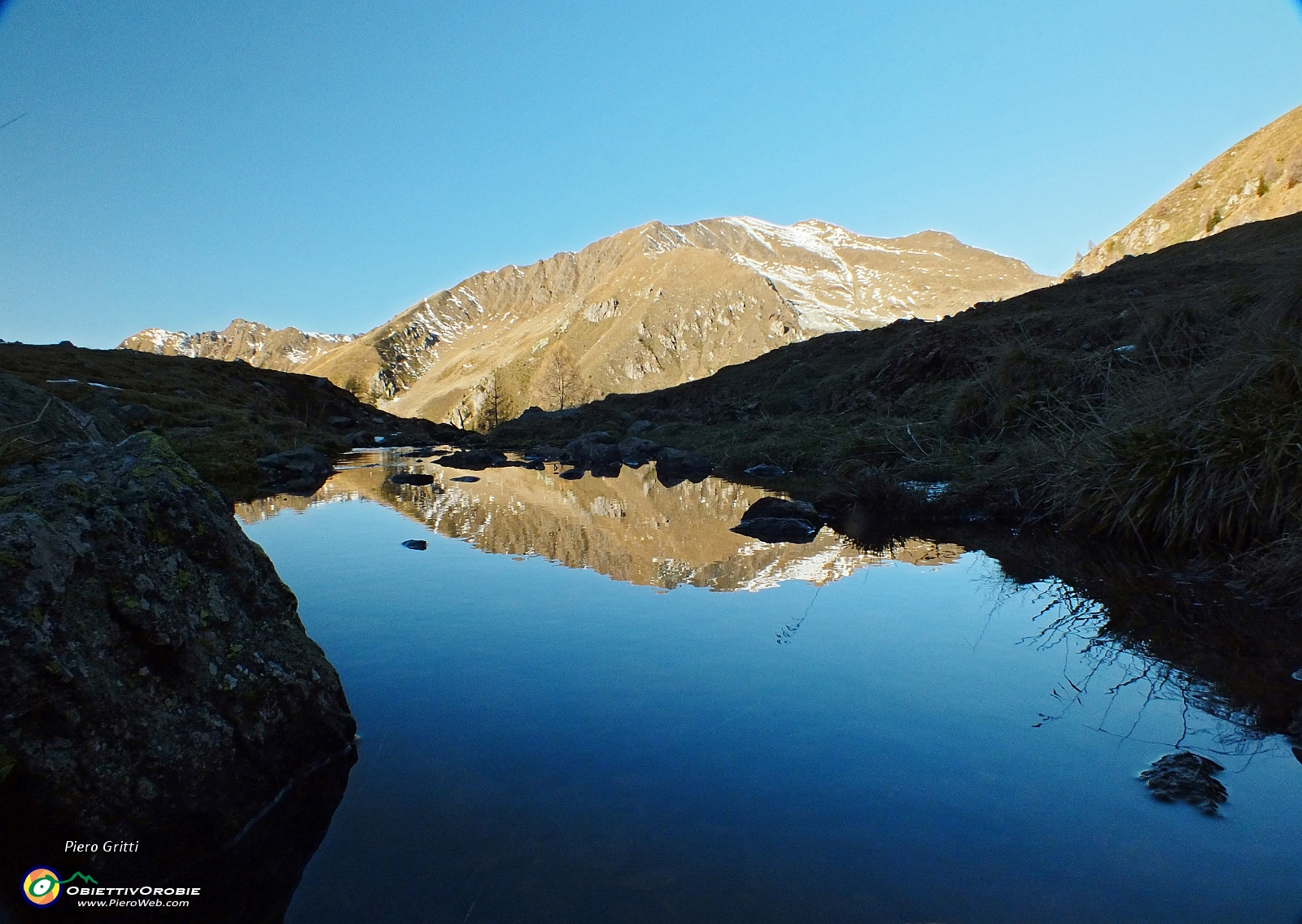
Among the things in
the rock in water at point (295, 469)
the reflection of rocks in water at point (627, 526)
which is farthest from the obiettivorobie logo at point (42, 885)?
the rock in water at point (295, 469)

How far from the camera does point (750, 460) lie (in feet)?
71.4

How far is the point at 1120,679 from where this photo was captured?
4891mm

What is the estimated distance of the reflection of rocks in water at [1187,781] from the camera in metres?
3.37

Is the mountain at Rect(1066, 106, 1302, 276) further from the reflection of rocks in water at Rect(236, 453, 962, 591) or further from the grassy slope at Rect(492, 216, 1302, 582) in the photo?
the reflection of rocks in water at Rect(236, 453, 962, 591)

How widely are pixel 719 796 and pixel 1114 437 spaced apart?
794cm

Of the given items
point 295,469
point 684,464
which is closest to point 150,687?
point 684,464

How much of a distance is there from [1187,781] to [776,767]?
199 centimetres

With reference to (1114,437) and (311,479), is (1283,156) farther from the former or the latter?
(311,479)

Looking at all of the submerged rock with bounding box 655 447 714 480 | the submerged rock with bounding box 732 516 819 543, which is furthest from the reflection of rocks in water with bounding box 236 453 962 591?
the submerged rock with bounding box 655 447 714 480

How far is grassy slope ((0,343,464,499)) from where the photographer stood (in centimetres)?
2195

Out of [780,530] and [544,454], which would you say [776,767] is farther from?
[544,454]

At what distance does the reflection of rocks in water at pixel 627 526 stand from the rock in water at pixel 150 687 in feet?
16.1

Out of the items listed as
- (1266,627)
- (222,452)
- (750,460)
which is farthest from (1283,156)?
(222,452)

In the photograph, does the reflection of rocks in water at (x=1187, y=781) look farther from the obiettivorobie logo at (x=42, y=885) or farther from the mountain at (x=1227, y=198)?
the mountain at (x=1227, y=198)
